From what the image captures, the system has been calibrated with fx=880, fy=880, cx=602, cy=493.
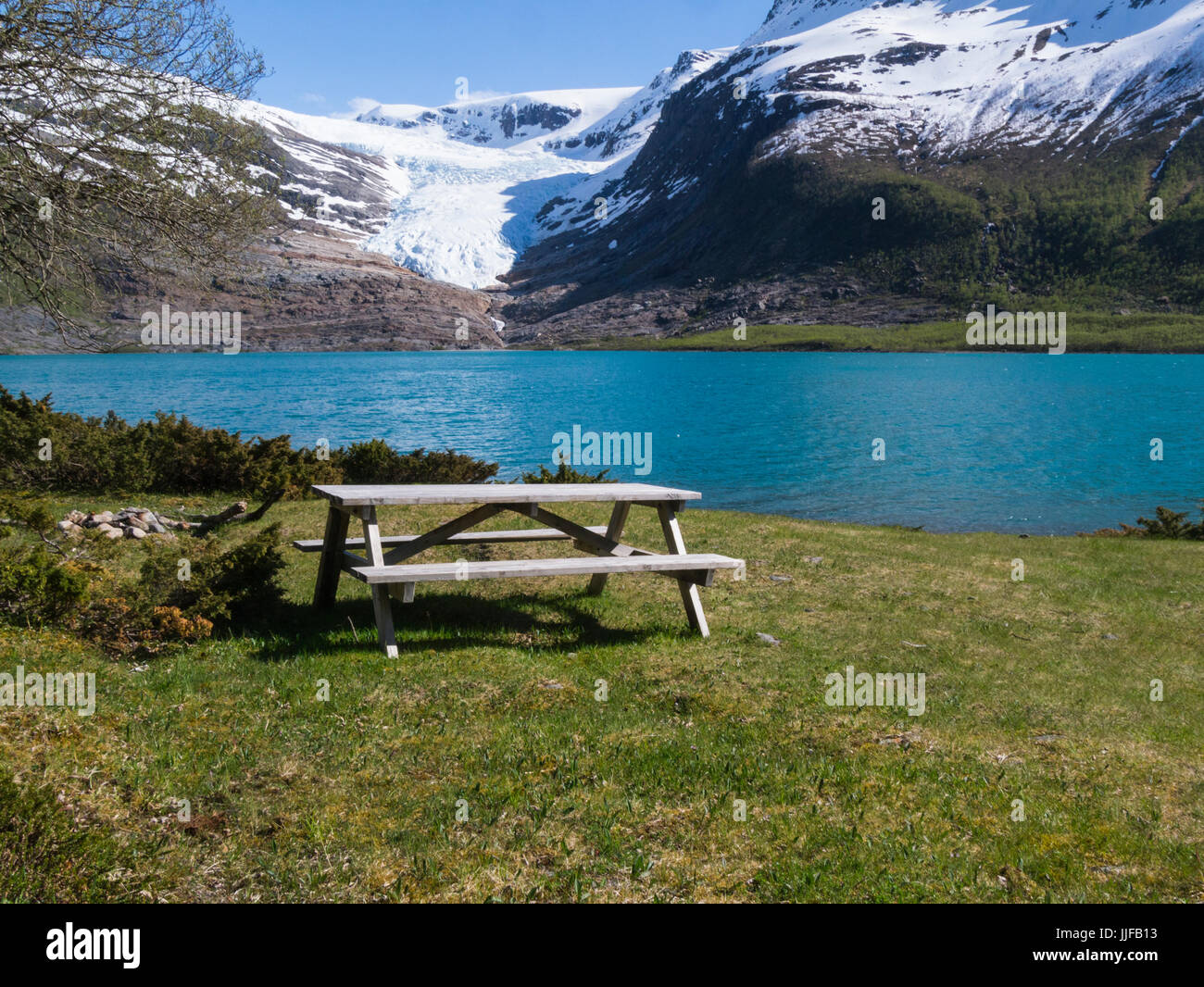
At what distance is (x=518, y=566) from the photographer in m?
9.49

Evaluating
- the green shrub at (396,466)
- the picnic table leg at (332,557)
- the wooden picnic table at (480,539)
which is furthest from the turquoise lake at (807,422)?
the picnic table leg at (332,557)

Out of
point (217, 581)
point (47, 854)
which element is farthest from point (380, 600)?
point (47, 854)

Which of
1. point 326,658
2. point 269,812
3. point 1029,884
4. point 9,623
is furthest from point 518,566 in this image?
point 1029,884

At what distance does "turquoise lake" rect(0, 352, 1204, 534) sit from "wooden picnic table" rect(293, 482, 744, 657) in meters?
19.7

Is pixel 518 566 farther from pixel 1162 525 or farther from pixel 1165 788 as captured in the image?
pixel 1162 525

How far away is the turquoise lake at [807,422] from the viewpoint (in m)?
34.7

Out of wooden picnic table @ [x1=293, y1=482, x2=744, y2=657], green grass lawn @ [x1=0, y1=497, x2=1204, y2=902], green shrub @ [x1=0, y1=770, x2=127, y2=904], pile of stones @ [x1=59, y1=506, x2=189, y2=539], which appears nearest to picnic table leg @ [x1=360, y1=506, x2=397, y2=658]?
wooden picnic table @ [x1=293, y1=482, x2=744, y2=657]

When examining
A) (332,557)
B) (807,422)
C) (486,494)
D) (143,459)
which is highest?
(807,422)

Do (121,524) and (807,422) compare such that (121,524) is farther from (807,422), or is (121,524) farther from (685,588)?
(807,422)

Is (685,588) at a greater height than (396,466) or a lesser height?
lesser

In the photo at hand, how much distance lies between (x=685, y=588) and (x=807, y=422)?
54753 millimetres

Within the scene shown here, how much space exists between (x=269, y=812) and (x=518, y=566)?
13.7 feet

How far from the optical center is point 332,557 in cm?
1057

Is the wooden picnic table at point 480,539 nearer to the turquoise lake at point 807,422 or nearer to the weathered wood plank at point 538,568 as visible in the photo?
the weathered wood plank at point 538,568
